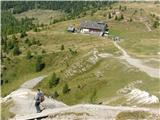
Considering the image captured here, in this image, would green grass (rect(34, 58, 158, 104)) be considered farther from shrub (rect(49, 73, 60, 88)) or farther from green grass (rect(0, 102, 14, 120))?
green grass (rect(0, 102, 14, 120))

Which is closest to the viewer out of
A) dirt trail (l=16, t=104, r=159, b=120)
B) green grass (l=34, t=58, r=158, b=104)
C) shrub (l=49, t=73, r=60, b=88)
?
dirt trail (l=16, t=104, r=159, b=120)

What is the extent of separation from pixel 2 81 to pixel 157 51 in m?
74.1

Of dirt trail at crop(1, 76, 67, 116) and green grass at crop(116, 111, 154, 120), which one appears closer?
green grass at crop(116, 111, 154, 120)

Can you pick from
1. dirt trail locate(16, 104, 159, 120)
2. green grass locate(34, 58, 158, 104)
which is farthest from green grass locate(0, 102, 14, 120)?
green grass locate(34, 58, 158, 104)

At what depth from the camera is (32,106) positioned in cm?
5388

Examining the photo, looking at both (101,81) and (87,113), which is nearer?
(87,113)

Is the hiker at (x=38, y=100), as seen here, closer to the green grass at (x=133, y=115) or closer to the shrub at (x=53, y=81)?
the green grass at (x=133, y=115)

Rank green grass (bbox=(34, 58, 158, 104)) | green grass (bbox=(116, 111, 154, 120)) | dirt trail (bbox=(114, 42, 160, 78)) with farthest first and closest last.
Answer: dirt trail (bbox=(114, 42, 160, 78)), green grass (bbox=(34, 58, 158, 104)), green grass (bbox=(116, 111, 154, 120))

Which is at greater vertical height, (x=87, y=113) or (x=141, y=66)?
(x=87, y=113)

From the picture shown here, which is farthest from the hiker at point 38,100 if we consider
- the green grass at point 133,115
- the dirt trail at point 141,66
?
the dirt trail at point 141,66

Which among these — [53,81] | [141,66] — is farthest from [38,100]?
[53,81]

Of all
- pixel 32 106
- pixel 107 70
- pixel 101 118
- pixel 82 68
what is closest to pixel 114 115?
pixel 101 118

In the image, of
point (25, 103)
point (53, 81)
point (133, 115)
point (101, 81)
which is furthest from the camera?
point (53, 81)

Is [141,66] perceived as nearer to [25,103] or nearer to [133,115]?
[25,103]
